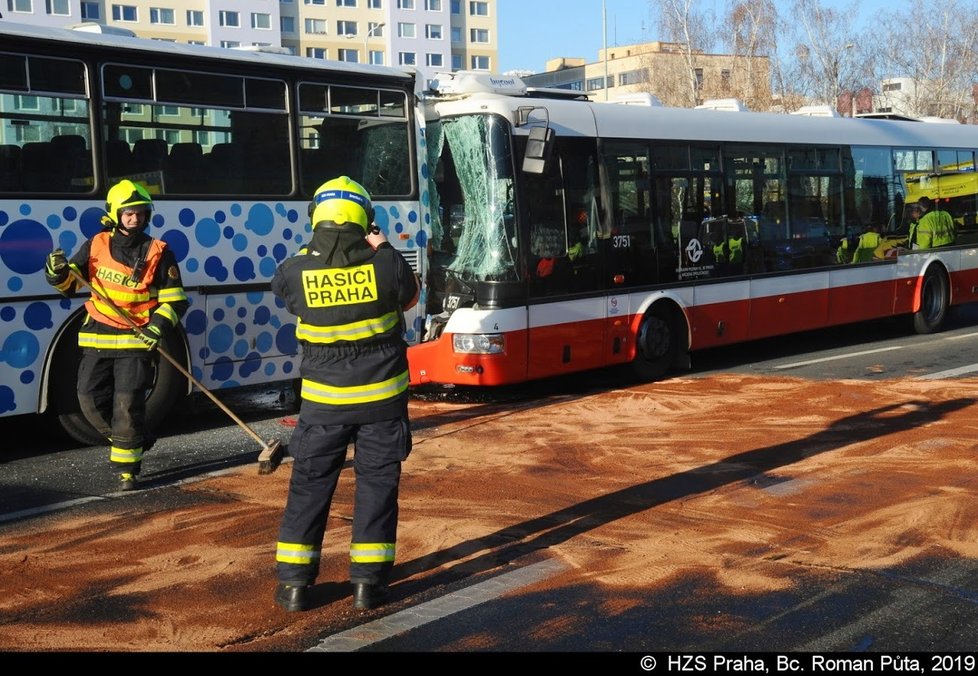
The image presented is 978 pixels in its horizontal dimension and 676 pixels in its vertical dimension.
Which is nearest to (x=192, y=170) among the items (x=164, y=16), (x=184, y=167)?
(x=184, y=167)

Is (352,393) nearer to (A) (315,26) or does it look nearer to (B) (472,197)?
(B) (472,197)

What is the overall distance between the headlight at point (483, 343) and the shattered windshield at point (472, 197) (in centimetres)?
58

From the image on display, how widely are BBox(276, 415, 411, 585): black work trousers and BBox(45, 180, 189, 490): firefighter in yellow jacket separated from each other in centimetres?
284

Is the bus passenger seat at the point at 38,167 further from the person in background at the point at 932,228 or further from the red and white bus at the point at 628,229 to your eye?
the person in background at the point at 932,228

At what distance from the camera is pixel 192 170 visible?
9.97 m

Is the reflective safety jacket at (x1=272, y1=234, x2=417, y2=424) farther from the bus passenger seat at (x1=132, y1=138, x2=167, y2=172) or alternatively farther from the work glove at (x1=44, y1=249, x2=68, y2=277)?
the bus passenger seat at (x1=132, y1=138, x2=167, y2=172)

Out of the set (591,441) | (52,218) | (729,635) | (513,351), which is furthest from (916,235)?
(729,635)

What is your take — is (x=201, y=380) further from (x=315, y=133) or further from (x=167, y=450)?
(x=315, y=133)

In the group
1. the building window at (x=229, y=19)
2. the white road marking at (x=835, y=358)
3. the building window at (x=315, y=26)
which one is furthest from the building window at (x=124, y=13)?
the white road marking at (x=835, y=358)

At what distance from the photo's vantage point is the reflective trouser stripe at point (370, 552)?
18.0ft

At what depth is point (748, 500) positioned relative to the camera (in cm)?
749

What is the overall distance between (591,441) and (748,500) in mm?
2236

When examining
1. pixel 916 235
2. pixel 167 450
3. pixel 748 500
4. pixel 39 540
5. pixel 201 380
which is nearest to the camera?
pixel 39 540

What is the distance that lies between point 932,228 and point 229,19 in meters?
71.1
